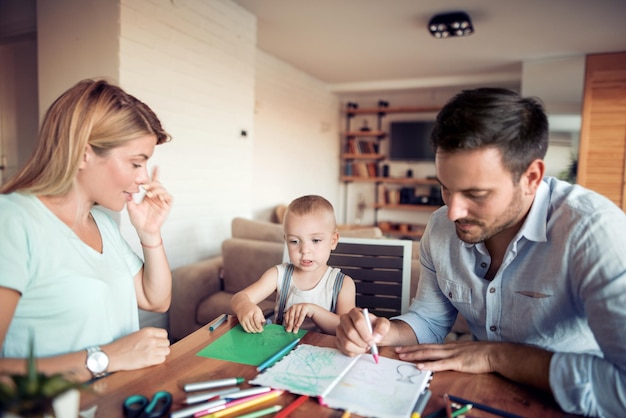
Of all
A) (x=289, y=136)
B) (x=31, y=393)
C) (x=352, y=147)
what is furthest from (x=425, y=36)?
(x=31, y=393)

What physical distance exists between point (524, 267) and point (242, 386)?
0.79m

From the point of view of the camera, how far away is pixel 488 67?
5.70m

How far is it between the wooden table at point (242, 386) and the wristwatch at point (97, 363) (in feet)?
0.09

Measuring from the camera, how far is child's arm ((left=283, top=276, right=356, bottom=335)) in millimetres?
1212

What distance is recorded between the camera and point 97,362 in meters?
0.93

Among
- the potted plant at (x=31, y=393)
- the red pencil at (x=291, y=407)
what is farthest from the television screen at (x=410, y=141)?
the potted plant at (x=31, y=393)

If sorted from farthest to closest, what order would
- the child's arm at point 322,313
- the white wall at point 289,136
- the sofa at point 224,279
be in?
1. the white wall at point 289,136
2. the sofa at point 224,279
3. the child's arm at point 322,313

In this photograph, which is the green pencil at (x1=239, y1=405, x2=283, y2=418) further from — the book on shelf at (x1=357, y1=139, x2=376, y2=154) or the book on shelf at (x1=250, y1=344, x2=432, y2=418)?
the book on shelf at (x1=357, y1=139, x2=376, y2=154)

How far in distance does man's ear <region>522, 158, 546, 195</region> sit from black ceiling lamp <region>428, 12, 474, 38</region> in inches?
126

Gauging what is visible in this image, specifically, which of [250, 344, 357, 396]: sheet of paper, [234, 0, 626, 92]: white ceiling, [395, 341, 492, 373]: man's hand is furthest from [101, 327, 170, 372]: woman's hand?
[234, 0, 626, 92]: white ceiling

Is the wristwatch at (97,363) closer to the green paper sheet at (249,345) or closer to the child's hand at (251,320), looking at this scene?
the green paper sheet at (249,345)

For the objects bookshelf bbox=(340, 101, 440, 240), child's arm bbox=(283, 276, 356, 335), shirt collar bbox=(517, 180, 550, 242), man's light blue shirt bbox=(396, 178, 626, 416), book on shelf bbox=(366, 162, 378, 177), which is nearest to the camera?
man's light blue shirt bbox=(396, 178, 626, 416)

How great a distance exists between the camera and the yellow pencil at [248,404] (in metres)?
0.76

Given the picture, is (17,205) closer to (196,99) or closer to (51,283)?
(51,283)
